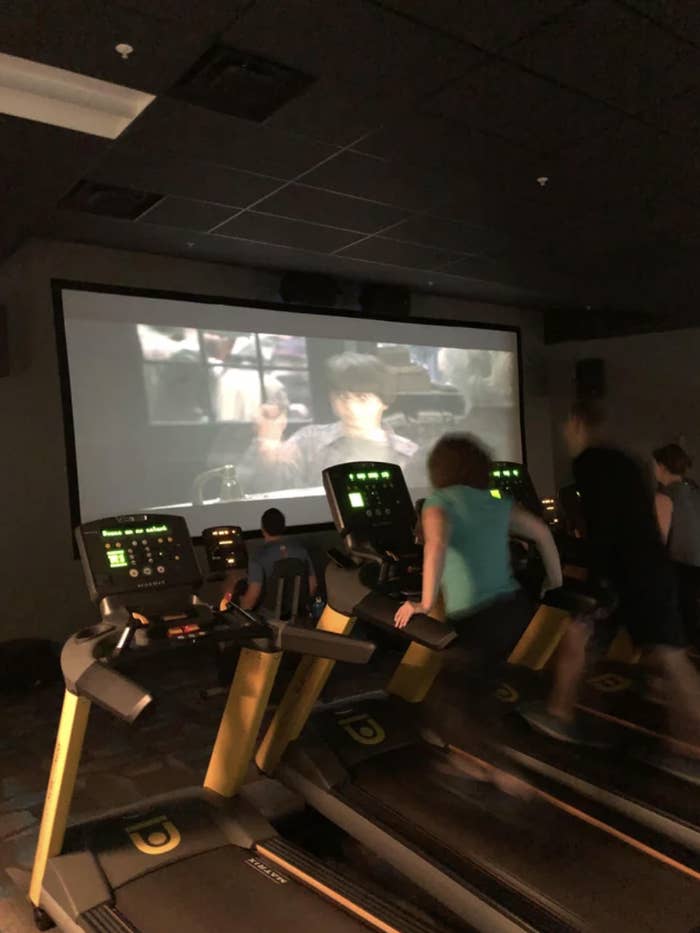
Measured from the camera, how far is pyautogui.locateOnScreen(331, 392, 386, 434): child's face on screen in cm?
625

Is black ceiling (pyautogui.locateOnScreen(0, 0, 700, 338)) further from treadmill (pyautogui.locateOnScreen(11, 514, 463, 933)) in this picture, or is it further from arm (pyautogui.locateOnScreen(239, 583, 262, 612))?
arm (pyautogui.locateOnScreen(239, 583, 262, 612))

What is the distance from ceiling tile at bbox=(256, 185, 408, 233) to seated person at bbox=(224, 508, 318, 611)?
1837 millimetres

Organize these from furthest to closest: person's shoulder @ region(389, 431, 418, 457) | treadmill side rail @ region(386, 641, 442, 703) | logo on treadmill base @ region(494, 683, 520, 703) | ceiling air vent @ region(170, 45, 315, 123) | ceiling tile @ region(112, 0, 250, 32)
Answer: person's shoulder @ region(389, 431, 418, 457), logo on treadmill base @ region(494, 683, 520, 703), treadmill side rail @ region(386, 641, 442, 703), ceiling air vent @ region(170, 45, 315, 123), ceiling tile @ region(112, 0, 250, 32)

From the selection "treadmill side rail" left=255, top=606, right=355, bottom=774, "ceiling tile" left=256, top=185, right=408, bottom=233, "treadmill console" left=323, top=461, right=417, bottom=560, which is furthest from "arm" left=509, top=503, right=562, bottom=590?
"ceiling tile" left=256, top=185, right=408, bottom=233

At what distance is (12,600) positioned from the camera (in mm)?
4703

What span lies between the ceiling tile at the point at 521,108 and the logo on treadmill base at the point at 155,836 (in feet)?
9.44

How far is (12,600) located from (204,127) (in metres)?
3.09

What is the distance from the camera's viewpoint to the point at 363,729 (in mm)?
3043

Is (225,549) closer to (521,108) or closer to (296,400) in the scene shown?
(296,400)

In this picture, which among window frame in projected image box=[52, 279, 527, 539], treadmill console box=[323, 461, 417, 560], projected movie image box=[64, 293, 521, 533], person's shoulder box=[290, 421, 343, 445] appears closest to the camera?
treadmill console box=[323, 461, 417, 560]

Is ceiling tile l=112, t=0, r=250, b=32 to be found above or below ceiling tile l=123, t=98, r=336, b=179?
above

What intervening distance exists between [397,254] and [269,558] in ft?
7.76

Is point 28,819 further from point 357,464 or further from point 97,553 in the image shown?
point 357,464

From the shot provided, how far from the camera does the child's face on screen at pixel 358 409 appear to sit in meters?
6.25
